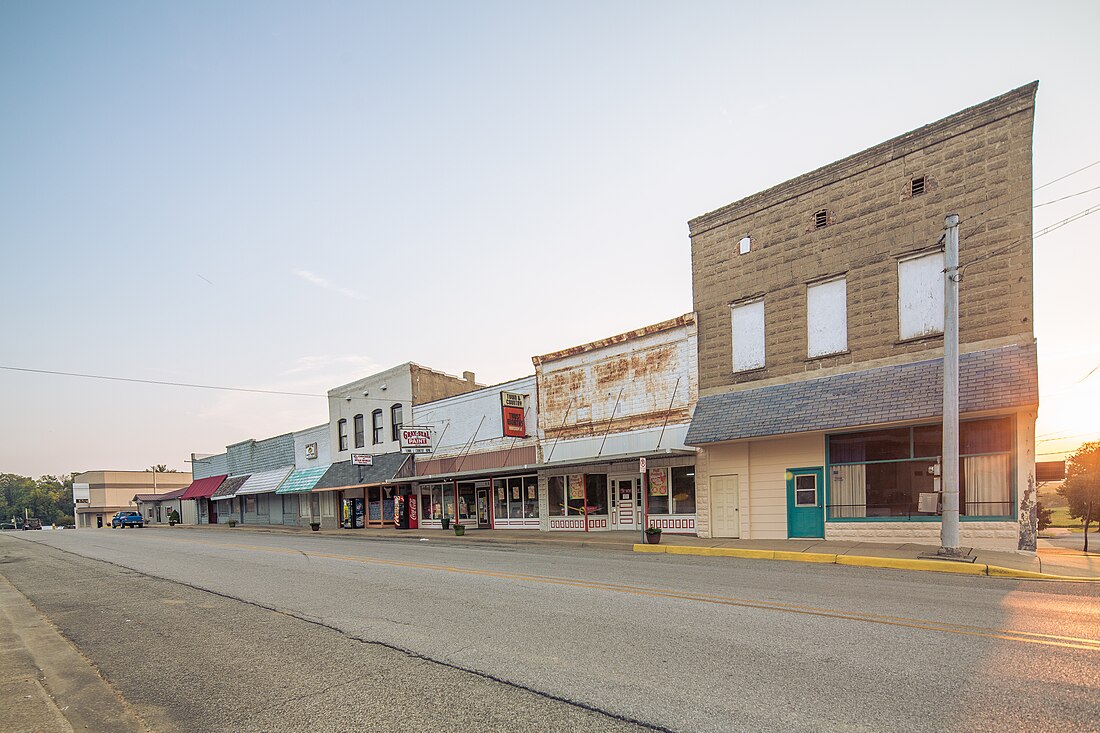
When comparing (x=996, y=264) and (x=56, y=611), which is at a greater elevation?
(x=996, y=264)

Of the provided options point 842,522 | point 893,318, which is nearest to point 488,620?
point 842,522

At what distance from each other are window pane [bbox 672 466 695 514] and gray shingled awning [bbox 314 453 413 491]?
1537 cm

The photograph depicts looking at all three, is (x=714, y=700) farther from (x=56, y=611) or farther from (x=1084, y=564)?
(x=1084, y=564)

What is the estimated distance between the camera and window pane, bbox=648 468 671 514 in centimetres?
2159

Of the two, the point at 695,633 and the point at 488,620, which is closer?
the point at 695,633

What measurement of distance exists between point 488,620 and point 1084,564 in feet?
40.7

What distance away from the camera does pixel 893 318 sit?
16203 millimetres

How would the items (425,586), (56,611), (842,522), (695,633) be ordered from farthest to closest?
(842,522) → (425,586) → (56,611) → (695,633)

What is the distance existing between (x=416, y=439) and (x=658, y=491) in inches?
508

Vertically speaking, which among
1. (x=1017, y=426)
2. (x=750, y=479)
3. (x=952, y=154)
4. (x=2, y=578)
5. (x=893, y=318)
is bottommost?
(x=2, y=578)

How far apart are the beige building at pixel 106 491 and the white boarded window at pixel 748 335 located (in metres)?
88.4

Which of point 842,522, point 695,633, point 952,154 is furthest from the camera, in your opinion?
point 842,522

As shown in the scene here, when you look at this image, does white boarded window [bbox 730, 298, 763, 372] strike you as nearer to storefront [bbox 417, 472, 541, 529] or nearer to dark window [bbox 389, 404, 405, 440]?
storefront [bbox 417, 472, 541, 529]

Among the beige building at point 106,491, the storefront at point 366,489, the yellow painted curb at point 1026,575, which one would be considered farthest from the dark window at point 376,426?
the beige building at point 106,491
